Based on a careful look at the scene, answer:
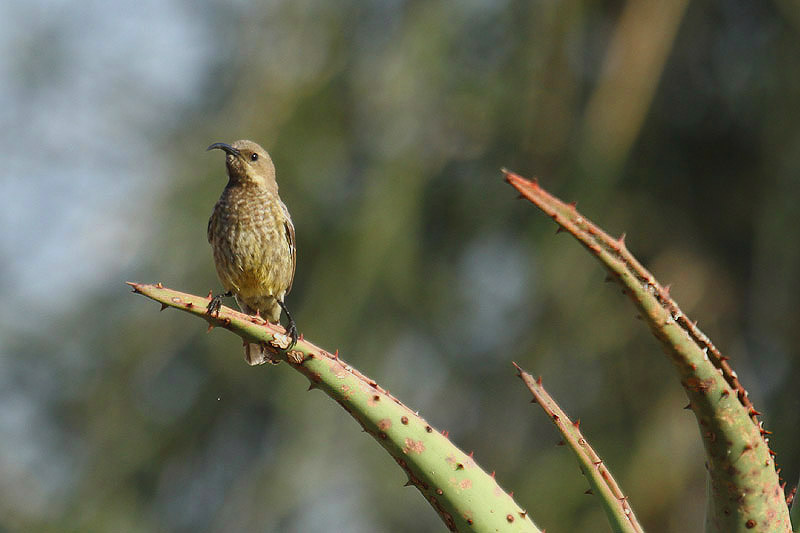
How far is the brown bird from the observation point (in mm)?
4699

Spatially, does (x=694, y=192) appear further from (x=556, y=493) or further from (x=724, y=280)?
(x=556, y=493)

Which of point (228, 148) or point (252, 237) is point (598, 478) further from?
point (228, 148)

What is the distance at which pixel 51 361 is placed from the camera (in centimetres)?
665

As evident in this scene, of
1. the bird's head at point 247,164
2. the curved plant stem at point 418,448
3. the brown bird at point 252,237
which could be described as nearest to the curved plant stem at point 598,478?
the curved plant stem at point 418,448

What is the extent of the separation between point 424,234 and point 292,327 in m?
2.31

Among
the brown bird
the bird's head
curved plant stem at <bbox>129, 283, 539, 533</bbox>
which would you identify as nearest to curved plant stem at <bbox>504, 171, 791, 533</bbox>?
curved plant stem at <bbox>129, 283, 539, 533</bbox>

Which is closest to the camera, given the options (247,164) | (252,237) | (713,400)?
(713,400)

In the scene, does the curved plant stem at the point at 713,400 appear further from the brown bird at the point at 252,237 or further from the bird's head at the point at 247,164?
the bird's head at the point at 247,164

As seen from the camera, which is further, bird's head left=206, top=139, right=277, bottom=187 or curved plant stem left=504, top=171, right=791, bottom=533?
bird's head left=206, top=139, right=277, bottom=187

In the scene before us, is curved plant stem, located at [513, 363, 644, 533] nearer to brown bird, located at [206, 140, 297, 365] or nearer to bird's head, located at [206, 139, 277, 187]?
brown bird, located at [206, 140, 297, 365]

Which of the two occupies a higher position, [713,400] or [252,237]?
[252,237]

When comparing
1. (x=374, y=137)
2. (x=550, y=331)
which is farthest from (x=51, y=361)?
(x=550, y=331)

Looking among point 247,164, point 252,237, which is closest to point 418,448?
point 252,237

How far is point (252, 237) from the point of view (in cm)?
471
